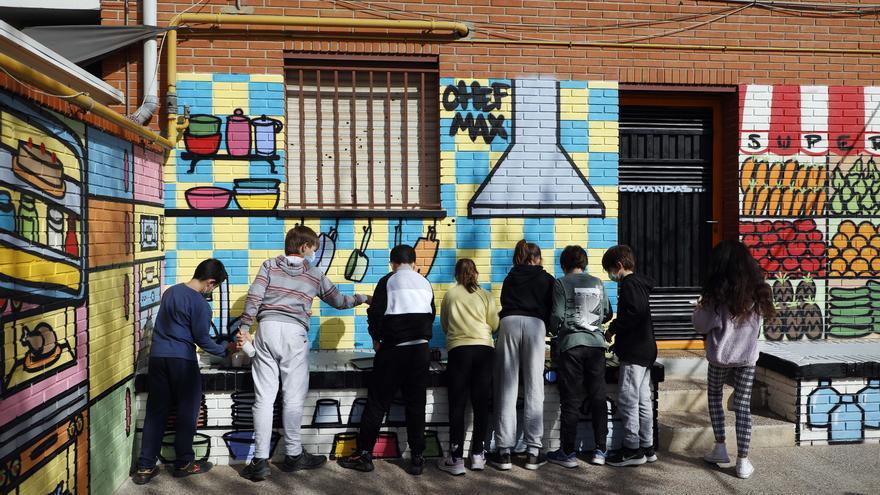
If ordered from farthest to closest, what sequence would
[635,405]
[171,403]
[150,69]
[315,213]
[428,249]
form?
[428,249] < [315,213] < [150,69] < [635,405] < [171,403]

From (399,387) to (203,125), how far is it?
10.0ft

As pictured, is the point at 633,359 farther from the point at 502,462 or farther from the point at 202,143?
the point at 202,143

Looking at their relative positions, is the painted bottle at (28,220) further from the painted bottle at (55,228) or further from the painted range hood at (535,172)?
the painted range hood at (535,172)

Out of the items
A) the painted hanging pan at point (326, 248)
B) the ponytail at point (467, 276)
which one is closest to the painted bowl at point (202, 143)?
the painted hanging pan at point (326, 248)

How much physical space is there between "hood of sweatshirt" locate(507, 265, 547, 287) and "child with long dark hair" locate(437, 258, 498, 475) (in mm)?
285

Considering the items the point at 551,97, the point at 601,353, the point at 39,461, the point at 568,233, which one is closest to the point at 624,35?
the point at 551,97

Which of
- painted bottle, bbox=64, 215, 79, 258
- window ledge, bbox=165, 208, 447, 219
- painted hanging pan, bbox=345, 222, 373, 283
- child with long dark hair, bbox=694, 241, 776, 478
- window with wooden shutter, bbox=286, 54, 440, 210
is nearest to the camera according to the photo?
painted bottle, bbox=64, 215, 79, 258

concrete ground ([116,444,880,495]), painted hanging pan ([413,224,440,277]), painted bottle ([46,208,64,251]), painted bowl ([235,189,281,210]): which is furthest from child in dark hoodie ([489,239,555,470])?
painted bottle ([46,208,64,251])

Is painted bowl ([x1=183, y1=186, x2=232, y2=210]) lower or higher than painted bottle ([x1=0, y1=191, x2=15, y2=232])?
higher

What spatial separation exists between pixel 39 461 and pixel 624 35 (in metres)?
6.11

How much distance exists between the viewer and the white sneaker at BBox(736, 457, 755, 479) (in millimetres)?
5465

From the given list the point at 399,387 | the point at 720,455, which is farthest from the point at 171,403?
the point at 720,455

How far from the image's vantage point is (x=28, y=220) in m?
3.79

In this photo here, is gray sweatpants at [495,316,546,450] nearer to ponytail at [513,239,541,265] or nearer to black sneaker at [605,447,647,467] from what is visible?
ponytail at [513,239,541,265]
